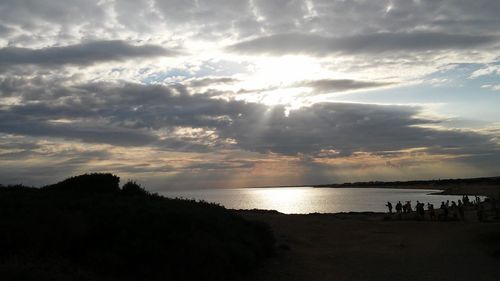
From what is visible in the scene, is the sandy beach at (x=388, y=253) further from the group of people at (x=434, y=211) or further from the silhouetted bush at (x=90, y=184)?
the silhouetted bush at (x=90, y=184)

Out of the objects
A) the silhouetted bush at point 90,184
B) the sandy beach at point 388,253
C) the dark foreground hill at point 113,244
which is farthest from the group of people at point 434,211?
the silhouetted bush at point 90,184

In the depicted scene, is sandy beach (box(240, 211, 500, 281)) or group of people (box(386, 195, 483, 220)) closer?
sandy beach (box(240, 211, 500, 281))

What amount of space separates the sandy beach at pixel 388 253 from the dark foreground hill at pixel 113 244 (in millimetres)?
1894

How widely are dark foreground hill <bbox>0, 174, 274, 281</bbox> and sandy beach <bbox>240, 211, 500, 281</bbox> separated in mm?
1894

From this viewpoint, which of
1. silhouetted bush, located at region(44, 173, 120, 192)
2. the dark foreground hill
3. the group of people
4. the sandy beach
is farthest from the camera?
the group of people

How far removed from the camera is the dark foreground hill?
873 centimetres

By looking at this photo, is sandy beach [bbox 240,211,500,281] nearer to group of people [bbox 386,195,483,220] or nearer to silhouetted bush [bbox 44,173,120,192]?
group of people [bbox 386,195,483,220]

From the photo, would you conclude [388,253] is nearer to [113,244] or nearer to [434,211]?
[113,244]

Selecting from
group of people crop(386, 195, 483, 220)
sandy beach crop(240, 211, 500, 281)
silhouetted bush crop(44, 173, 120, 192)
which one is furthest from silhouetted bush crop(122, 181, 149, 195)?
group of people crop(386, 195, 483, 220)

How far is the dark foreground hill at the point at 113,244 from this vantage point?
28.7ft

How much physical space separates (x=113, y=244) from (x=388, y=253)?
1035 centimetres

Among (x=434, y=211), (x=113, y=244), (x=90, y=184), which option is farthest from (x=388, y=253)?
(x=434, y=211)

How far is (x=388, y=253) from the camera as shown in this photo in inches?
648

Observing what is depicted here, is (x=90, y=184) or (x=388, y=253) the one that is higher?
(x=90, y=184)
